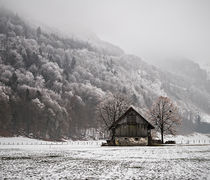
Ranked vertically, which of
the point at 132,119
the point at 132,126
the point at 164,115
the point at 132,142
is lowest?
the point at 132,142

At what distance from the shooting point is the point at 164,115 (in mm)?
66062

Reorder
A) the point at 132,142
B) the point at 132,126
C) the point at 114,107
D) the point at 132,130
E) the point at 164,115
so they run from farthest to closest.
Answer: the point at 164,115
the point at 114,107
the point at 132,126
the point at 132,130
the point at 132,142

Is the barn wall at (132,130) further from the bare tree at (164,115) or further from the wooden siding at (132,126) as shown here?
the bare tree at (164,115)

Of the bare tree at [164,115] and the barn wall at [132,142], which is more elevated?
the bare tree at [164,115]

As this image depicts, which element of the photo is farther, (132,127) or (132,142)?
(132,127)

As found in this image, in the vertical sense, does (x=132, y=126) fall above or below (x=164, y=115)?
below

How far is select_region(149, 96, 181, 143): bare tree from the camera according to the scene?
6462 cm

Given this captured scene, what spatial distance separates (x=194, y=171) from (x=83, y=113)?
147 metres

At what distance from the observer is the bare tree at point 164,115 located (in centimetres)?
6462

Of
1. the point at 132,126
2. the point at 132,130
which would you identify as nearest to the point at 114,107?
the point at 132,126

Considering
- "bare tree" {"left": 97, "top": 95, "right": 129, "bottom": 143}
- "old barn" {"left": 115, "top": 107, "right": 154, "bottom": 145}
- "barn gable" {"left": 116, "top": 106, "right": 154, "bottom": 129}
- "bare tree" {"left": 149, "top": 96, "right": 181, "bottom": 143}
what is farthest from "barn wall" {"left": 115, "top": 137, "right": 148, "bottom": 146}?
"bare tree" {"left": 149, "top": 96, "right": 181, "bottom": 143}

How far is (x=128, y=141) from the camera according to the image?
192 ft

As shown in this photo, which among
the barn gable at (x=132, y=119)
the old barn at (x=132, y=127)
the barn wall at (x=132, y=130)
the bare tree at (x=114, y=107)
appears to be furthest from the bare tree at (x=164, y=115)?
the bare tree at (x=114, y=107)

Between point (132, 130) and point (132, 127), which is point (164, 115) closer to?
point (132, 127)
